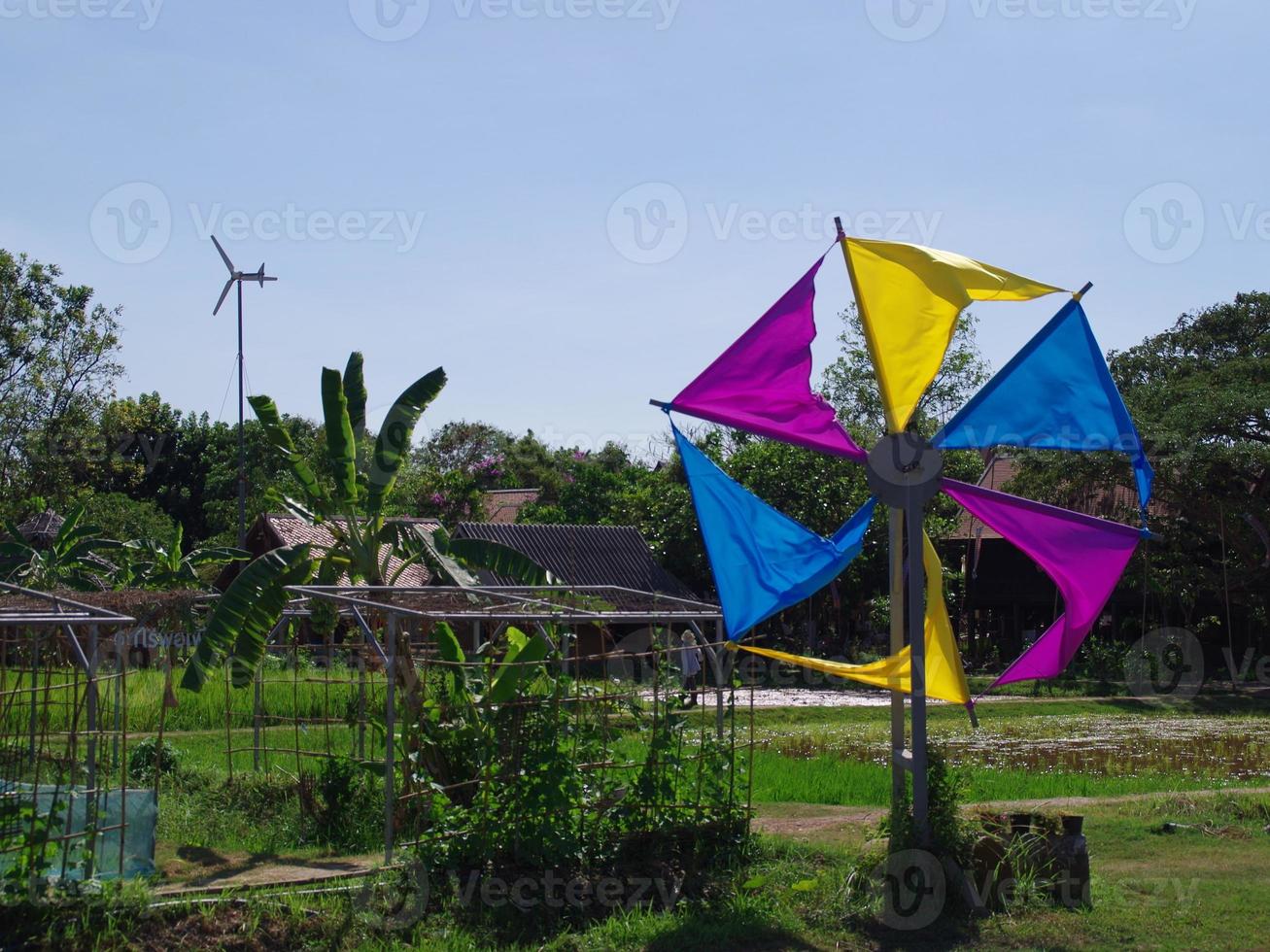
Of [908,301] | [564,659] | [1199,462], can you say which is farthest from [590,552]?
[908,301]

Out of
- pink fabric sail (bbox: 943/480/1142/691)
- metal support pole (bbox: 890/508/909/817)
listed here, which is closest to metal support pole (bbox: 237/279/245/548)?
metal support pole (bbox: 890/508/909/817)

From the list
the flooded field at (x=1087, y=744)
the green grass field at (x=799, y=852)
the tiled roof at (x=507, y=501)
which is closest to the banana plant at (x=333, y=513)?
the green grass field at (x=799, y=852)

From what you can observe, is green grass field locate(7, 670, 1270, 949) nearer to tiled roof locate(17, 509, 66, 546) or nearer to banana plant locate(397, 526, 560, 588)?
banana plant locate(397, 526, 560, 588)

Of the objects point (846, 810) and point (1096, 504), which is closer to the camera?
point (846, 810)

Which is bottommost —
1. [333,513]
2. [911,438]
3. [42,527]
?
[333,513]

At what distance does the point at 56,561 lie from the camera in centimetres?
2016

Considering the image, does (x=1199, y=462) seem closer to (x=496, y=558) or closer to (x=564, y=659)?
(x=496, y=558)

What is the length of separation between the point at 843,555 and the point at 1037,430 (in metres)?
1.66

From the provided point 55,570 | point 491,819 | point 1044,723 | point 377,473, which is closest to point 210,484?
point 55,570

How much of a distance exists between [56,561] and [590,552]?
15000mm

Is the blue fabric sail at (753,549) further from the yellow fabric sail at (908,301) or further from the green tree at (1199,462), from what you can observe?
the green tree at (1199,462)

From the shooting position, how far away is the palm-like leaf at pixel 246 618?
427 inches

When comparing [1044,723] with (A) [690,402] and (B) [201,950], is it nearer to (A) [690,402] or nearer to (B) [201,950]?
(A) [690,402]

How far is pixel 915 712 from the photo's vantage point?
8.70m
